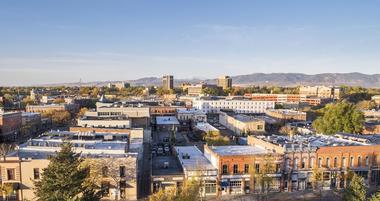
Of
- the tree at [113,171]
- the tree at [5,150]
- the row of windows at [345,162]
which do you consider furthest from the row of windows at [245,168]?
the tree at [5,150]

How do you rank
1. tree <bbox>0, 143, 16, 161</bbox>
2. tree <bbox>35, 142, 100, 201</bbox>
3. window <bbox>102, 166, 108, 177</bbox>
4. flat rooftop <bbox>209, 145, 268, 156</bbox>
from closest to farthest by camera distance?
tree <bbox>35, 142, 100, 201</bbox>, tree <bbox>0, 143, 16, 161</bbox>, window <bbox>102, 166, 108, 177</bbox>, flat rooftop <bbox>209, 145, 268, 156</bbox>

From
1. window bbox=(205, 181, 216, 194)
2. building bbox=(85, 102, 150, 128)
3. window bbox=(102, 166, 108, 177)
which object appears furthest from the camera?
building bbox=(85, 102, 150, 128)

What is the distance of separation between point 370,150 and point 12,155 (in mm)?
42855

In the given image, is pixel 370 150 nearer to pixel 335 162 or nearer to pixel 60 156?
→ pixel 335 162

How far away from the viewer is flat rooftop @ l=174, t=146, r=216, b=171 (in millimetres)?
38625

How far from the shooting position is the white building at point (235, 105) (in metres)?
132

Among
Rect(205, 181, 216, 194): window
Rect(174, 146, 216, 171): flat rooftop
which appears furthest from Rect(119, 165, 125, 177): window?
Rect(205, 181, 216, 194): window

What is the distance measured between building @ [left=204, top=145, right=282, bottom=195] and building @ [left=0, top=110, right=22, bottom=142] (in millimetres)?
56193

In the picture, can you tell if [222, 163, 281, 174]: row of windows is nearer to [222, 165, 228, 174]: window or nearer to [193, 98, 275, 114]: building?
[222, 165, 228, 174]: window

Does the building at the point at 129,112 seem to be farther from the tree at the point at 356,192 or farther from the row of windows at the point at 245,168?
the tree at the point at 356,192

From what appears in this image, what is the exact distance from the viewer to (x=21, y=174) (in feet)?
112

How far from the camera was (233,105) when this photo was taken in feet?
440

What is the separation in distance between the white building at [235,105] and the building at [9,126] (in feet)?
226

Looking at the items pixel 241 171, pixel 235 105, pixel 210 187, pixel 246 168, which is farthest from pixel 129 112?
pixel 235 105
